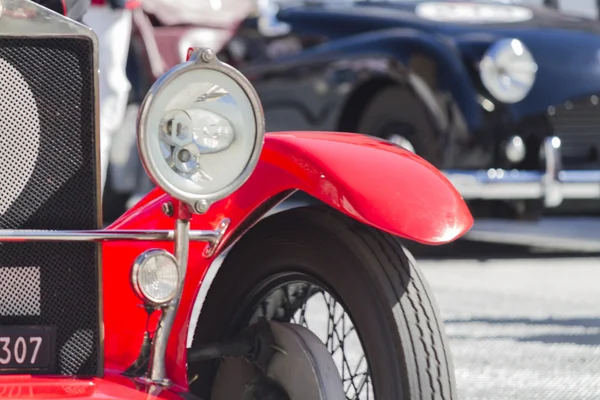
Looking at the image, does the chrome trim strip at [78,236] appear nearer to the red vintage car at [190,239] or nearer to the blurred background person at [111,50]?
the red vintage car at [190,239]

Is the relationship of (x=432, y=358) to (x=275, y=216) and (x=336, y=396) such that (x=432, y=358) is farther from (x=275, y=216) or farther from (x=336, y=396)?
(x=275, y=216)

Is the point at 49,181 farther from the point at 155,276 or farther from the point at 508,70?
the point at 508,70

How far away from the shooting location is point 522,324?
17.7 feet

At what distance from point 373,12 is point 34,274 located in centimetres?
537

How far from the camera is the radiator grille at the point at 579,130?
7.24 metres

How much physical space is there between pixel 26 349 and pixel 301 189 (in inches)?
23.3

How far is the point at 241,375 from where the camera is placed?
2.71 m

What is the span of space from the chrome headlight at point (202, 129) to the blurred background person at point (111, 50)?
3.05m

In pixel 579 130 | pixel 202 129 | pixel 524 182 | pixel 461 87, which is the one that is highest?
pixel 202 129

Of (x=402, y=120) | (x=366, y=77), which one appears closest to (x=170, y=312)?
(x=402, y=120)

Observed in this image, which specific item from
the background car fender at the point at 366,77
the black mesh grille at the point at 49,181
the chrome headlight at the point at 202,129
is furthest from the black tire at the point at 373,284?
the background car fender at the point at 366,77

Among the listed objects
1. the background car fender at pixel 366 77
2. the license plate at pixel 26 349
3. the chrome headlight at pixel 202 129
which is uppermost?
the chrome headlight at pixel 202 129

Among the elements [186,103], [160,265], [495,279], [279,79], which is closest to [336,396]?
[160,265]

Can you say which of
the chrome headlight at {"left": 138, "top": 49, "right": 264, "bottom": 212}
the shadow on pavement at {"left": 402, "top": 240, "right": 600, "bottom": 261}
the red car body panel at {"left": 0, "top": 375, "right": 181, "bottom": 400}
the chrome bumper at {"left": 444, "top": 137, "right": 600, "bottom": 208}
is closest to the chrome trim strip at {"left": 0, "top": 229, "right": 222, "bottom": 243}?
the chrome headlight at {"left": 138, "top": 49, "right": 264, "bottom": 212}
